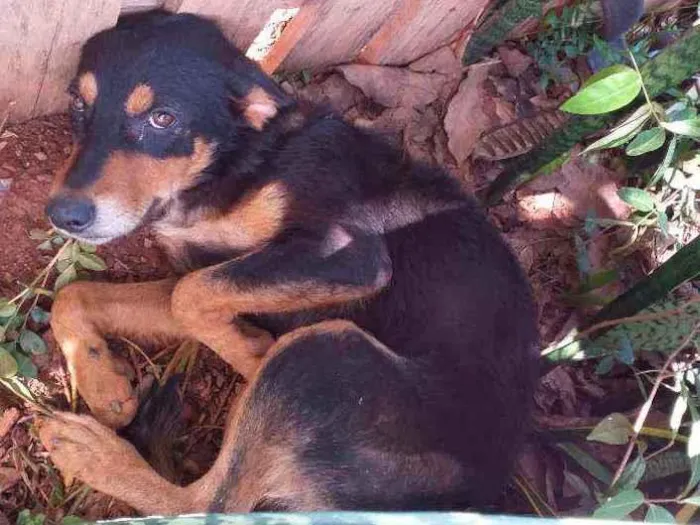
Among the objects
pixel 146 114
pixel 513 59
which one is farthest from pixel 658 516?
pixel 513 59

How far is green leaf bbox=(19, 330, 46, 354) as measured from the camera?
10.2 feet

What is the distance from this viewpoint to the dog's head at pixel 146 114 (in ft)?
8.73

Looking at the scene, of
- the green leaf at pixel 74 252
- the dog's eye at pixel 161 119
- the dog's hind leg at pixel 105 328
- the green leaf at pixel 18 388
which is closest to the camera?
the dog's eye at pixel 161 119

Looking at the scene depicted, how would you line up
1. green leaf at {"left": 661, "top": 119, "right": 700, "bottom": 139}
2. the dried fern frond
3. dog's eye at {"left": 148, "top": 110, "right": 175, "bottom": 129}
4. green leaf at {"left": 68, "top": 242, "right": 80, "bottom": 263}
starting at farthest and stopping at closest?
the dried fern frond
green leaf at {"left": 68, "top": 242, "right": 80, "bottom": 263}
dog's eye at {"left": 148, "top": 110, "right": 175, "bottom": 129}
green leaf at {"left": 661, "top": 119, "right": 700, "bottom": 139}

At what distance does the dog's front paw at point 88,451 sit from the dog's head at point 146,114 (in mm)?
702

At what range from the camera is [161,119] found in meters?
2.79

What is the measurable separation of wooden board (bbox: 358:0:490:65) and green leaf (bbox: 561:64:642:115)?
1.56 metres

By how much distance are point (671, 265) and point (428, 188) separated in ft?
3.11

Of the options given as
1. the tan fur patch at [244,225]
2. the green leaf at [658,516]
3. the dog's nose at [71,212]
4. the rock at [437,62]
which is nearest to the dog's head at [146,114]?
the dog's nose at [71,212]

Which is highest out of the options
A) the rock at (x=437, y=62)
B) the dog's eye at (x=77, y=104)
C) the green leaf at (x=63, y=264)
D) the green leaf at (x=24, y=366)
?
the dog's eye at (x=77, y=104)

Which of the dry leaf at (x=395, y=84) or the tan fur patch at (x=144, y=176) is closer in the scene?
the tan fur patch at (x=144, y=176)

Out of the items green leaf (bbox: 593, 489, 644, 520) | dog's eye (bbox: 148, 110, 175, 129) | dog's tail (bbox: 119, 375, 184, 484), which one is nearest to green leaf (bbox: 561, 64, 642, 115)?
green leaf (bbox: 593, 489, 644, 520)

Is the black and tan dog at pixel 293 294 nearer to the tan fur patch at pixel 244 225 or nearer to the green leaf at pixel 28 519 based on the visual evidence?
the tan fur patch at pixel 244 225

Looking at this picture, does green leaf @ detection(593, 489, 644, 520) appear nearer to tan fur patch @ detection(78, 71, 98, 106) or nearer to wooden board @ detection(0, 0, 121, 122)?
tan fur patch @ detection(78, 71, 98, 106)
